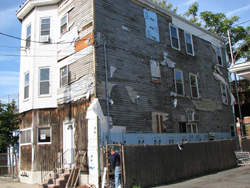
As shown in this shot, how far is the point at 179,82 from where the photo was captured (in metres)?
16.5

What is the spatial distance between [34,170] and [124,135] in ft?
17.2

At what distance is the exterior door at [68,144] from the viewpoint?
40.2 feet

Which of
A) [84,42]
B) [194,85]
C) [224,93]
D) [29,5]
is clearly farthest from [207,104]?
[29,5]

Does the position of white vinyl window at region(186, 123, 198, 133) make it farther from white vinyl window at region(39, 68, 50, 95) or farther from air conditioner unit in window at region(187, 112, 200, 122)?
white vinyl window at region(39, 68, 50, 95)

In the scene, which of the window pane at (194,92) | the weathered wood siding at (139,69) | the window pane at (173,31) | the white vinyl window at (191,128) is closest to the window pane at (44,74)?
the weathered wood siding at (139,69)

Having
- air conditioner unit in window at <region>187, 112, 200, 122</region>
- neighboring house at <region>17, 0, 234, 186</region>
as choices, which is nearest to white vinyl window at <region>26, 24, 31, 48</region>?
neighboring house at <region>17, 0, 234, 186</region>

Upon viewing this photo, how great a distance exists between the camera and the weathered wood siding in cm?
1238

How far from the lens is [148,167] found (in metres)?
10.2

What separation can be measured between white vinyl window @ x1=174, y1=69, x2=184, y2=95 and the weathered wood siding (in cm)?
33

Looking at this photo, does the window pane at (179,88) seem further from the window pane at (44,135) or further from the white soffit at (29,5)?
the white soffit at (29,5)

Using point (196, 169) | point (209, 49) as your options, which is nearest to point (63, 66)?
point (196, 169)

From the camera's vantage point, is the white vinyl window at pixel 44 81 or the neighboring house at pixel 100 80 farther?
the white vinyl window at pixel 44 81

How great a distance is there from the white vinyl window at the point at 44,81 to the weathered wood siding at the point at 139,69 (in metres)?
4.01

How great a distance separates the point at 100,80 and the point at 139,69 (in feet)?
10.0
